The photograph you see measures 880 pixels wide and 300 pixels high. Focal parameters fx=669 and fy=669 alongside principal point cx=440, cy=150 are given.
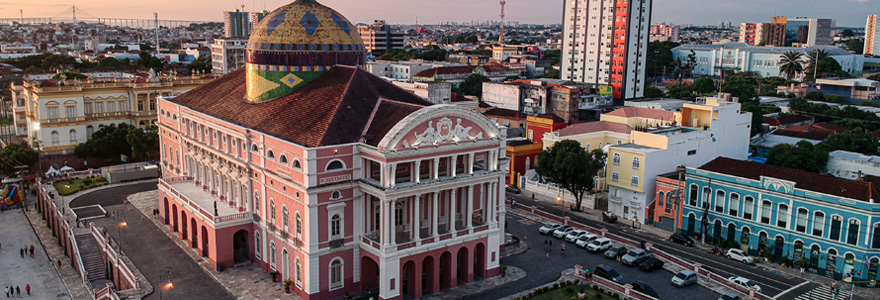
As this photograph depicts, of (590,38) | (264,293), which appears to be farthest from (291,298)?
(590,38)

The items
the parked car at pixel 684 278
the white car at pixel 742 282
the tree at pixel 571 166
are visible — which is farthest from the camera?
the tree at pixel 571 166

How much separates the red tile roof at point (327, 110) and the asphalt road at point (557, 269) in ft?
38.5

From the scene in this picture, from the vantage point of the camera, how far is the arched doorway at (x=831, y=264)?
42312mm

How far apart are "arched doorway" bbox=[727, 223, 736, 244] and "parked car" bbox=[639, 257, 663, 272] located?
24.7 ft

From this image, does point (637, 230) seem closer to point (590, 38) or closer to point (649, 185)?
point (649, 185)

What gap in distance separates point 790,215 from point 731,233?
465cm

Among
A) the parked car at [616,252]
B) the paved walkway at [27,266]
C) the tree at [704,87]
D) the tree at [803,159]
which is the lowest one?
the paved walkway at [27,266]

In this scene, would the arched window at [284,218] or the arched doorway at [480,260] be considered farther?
the arched doorway at [480,260]

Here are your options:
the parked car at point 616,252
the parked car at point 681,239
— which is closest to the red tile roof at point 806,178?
the parked car at point 681,239

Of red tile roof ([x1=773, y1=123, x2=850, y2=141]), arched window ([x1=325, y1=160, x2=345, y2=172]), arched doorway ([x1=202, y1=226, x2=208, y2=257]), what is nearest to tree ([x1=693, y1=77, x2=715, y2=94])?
red tile roof ([x1=773, y1=123, x2=850, y2=141])

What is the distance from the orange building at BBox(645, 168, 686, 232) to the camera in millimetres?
50219

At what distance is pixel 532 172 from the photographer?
2554 inches

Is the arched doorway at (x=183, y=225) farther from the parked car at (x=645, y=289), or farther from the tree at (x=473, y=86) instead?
the tree at (x=473, y=86)

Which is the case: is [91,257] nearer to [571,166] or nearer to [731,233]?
[571,166]
